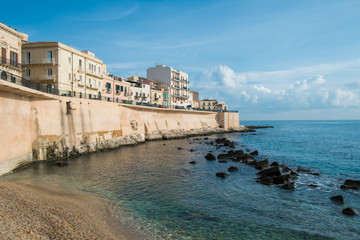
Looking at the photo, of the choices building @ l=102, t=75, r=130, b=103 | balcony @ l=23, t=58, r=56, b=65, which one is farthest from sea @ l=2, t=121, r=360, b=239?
building @ l=102, t=75, r=130, b=103

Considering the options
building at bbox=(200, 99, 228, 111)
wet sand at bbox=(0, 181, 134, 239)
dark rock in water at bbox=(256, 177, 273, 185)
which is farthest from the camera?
building at bbox=(200, 99, 228, 111)

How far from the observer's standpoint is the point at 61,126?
26.3 meters

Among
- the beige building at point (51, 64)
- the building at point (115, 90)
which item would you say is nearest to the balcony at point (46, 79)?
the beige building at point (51, 64)

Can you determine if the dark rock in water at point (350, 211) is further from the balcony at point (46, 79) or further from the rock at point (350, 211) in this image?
the balcony at point (46, 79)

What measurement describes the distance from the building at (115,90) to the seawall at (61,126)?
6.81 m

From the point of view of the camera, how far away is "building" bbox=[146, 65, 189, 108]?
71.5 metres

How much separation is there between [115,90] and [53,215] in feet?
133

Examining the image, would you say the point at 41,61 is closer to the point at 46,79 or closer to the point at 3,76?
the point at 46,79

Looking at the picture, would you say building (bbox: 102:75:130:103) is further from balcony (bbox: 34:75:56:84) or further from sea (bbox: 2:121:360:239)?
sea (bbox: 2:121:360:239)

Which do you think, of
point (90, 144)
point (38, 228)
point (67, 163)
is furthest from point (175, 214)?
point (90, 144)

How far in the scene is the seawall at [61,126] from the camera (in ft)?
60.5

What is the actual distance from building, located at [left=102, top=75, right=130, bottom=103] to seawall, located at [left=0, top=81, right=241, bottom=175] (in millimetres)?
6805

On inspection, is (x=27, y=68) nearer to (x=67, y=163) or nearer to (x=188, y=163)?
(x=67, y=163)

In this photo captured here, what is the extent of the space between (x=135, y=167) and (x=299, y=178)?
14.7m
